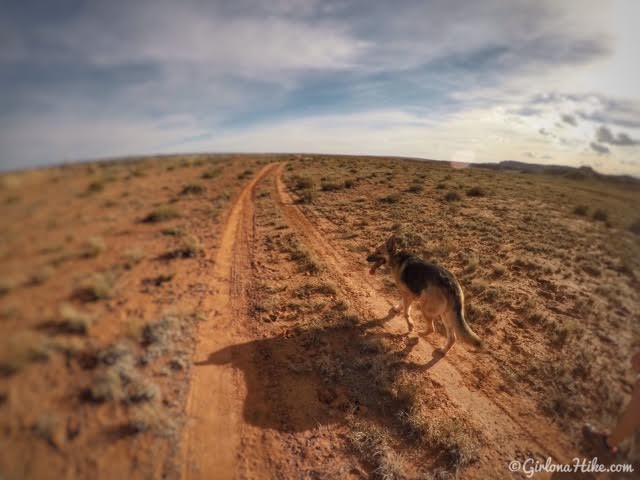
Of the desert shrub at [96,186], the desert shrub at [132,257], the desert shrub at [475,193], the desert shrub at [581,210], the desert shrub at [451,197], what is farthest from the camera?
the desert shrub at [475,193]

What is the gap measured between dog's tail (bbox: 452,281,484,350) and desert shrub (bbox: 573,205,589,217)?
16341 mm

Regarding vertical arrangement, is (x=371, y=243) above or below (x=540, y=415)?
above

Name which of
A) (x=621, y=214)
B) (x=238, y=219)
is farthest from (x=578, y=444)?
(x=621, y=214)

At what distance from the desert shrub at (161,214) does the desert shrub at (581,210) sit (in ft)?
68.5

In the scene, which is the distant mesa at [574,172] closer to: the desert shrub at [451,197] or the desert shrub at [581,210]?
the desert shrub at [581,210]

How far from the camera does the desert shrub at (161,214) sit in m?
3.44

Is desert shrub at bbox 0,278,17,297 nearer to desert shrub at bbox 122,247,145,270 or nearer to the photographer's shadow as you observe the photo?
desert shrub at bbox 122,247,145,270

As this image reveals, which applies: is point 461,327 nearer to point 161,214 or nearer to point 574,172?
point 161,214

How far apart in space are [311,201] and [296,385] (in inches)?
527

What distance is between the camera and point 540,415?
4.75 m

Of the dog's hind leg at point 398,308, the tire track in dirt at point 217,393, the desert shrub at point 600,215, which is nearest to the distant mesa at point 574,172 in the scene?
the desert shrub at point 600,215

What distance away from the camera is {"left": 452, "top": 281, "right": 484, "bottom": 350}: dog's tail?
504 centimetres

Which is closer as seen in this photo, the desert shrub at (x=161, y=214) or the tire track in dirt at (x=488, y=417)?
the desert shrub at (x=161, y=214)

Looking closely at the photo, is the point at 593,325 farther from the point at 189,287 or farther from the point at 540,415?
the point at 189,287
